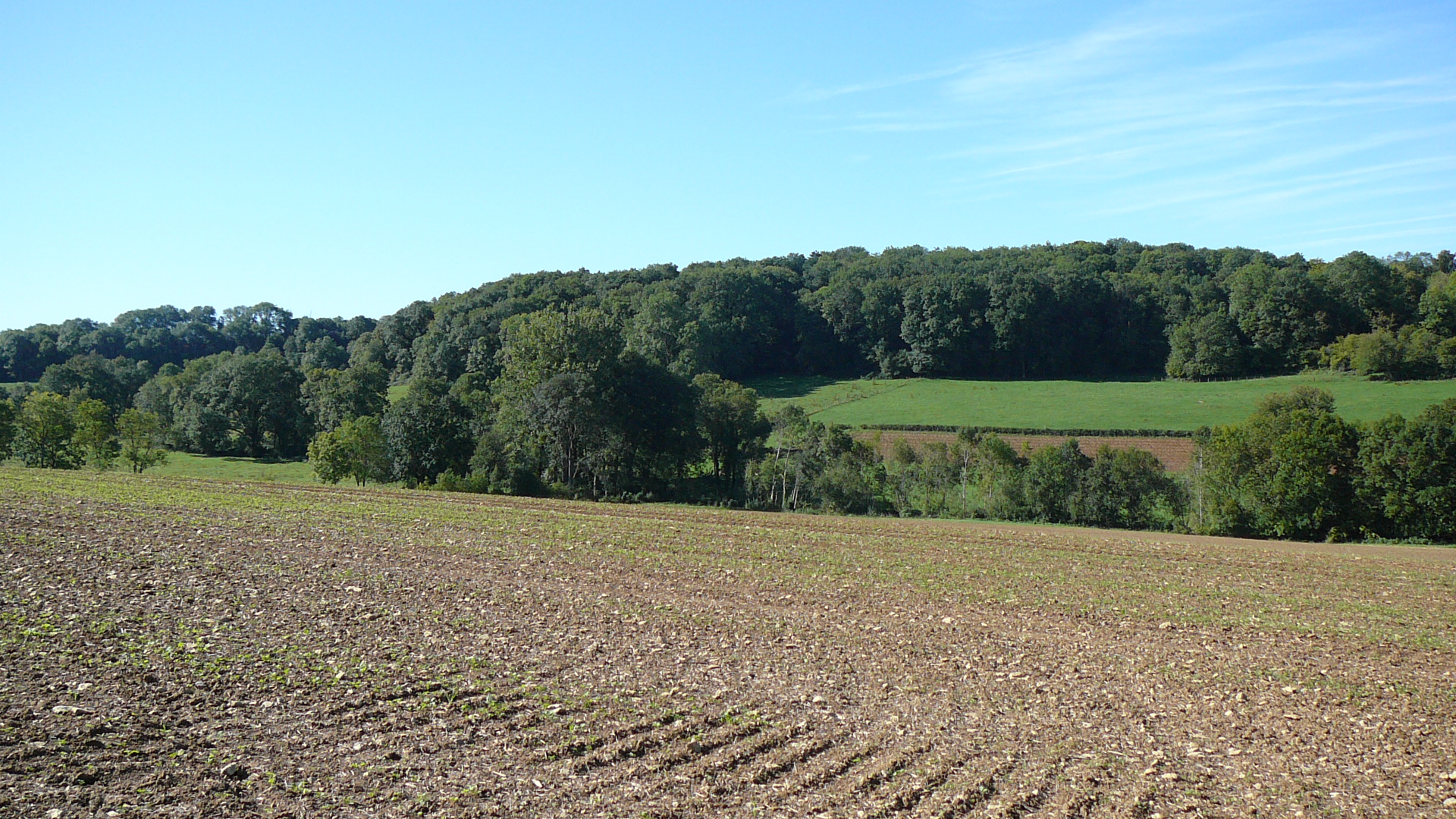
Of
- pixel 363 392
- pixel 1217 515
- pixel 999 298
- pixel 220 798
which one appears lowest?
pixel 1217 515

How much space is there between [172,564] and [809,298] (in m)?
105

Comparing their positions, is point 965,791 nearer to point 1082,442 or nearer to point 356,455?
point 356,455

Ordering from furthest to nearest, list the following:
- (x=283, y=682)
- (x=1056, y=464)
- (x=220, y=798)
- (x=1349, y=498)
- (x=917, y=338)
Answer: (x=917, y=338) < (x=1056, y=464) < (x=1349, y=498) < (x=283, y=682) < (x=220, y=798)

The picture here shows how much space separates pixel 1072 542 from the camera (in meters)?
36.4

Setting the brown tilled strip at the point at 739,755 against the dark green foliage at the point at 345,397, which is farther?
the dark green foliage at the point at 345,397

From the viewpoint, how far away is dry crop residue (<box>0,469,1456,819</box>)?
397 inches

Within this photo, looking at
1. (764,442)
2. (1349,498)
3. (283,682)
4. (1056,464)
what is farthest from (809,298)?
(283,682)

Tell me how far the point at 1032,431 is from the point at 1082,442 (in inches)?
174

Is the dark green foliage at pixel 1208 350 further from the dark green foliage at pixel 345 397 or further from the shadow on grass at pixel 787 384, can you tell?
the dark green foliage at pixel 345 397

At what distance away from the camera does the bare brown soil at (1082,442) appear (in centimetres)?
6706

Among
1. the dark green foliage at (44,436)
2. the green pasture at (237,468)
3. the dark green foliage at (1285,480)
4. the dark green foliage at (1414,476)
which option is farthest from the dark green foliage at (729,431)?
the dark green foliage at (44,436)

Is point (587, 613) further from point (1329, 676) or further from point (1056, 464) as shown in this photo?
point (1056, 464)

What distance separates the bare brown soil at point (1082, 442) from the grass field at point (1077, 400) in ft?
9.30

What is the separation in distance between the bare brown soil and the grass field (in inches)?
112
